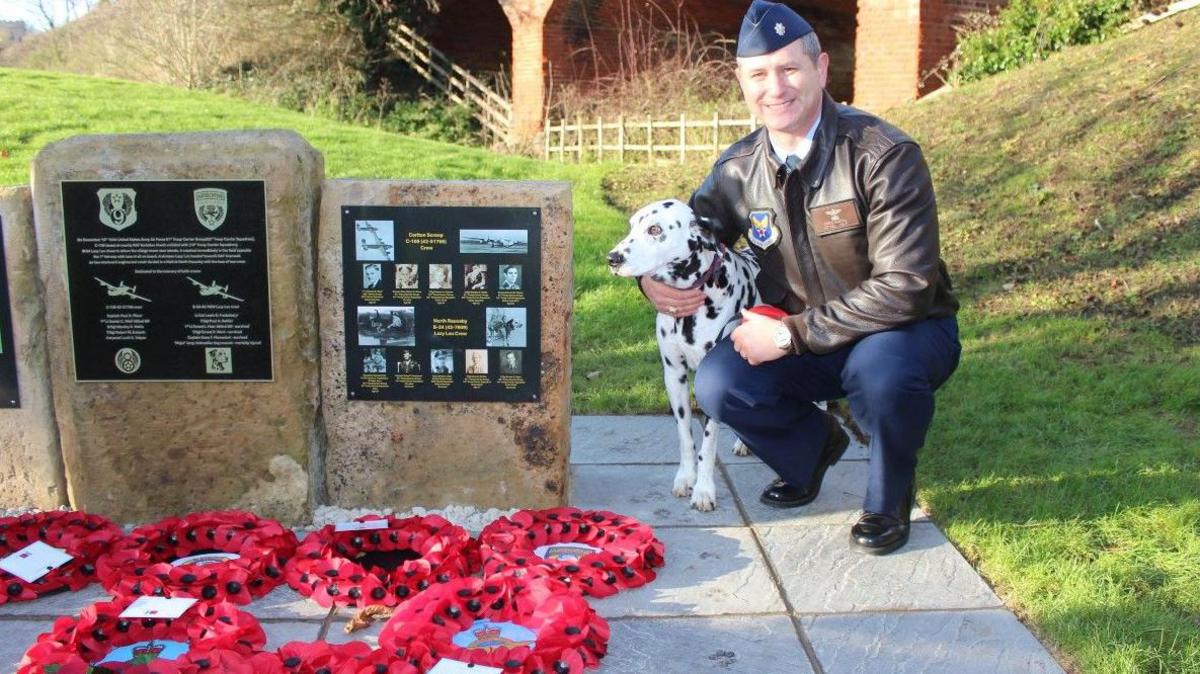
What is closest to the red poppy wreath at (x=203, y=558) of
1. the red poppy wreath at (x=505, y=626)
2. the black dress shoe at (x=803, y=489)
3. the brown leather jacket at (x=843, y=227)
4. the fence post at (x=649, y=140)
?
the red poppy wreath at (x=505, y=626)

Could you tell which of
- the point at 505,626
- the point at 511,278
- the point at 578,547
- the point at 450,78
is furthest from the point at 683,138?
the point at 505,626

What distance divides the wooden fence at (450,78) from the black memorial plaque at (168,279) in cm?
1732

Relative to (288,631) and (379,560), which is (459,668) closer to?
(288,631)

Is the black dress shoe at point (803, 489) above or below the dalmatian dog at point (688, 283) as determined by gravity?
below

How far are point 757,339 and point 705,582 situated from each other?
0.95 m

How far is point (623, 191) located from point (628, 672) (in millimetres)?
10251

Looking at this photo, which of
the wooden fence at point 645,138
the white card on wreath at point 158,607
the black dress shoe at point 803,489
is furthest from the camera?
the wooden fence at point 645,138

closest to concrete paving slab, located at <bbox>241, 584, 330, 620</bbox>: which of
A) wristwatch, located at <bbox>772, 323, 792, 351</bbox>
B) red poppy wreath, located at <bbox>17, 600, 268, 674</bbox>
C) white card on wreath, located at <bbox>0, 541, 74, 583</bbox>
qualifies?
red poppy wreath, located at <bbox>17, 600, 268, 674</bbox>

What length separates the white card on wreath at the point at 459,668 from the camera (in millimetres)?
2797

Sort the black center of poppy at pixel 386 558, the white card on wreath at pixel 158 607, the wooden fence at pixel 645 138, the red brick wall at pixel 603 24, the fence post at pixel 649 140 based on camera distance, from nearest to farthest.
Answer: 1. the white card on wreath at pixel 158 607
2. the black center of poppy at pixel 386 558
3. the wooden fence at pixel 645 138
4. the fence post at pixel 649 140
5. the red brick wall at pixel 603 24

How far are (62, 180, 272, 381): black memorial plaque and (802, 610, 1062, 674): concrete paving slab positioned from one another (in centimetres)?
240

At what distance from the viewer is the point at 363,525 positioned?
382cm

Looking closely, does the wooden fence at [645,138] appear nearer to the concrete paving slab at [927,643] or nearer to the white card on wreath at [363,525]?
the white card on wreath at [363,525]

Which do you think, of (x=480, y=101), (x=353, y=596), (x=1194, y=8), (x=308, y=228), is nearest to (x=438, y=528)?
(x=353, y=596)
